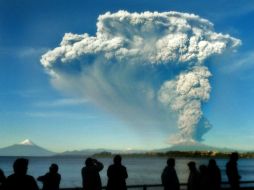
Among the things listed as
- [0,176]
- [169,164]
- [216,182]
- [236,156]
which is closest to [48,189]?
[0,176]

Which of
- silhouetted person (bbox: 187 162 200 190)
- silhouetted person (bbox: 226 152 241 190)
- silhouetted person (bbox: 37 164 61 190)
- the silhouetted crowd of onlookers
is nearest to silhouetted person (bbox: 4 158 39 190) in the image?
the silhouetted crowd of onlookers

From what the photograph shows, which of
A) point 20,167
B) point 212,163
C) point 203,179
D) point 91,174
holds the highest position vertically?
point 212,163

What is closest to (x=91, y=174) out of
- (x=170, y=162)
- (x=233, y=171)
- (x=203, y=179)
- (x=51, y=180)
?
(x=51, y=180)

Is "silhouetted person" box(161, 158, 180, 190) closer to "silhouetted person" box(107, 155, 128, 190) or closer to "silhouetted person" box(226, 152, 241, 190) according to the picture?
"silhouetted person" box(107, 155, 128, 190)

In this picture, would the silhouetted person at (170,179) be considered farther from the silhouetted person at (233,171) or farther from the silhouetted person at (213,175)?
the silhouetted person at (233,171)

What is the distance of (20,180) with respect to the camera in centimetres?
655

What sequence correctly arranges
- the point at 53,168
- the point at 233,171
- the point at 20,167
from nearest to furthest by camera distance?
the point at 20,167, the point at 53,168, the point at 233,171

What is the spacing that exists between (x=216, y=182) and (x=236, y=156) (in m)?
1.38

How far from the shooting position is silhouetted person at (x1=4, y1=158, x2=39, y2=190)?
6.48 metres

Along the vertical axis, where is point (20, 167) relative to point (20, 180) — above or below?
above

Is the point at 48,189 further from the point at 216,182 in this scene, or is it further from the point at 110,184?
the point at 216,182

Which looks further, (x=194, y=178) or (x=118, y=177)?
(x=194, y=178)

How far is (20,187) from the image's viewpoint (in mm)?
6523

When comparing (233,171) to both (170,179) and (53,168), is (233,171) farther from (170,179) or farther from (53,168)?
(53,168)
